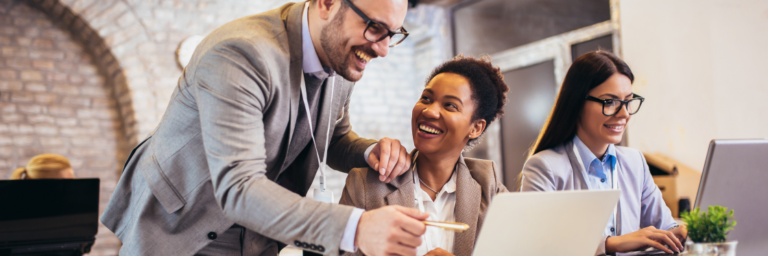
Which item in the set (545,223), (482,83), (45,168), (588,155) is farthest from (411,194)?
(45,168)

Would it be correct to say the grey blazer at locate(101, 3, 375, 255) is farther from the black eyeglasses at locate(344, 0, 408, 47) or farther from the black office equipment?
the black office equipment

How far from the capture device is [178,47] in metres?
4.44

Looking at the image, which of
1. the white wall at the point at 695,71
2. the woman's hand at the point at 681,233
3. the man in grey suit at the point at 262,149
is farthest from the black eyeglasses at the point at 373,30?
the white wall at the point at 695,71

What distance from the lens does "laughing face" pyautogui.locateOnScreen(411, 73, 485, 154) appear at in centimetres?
162

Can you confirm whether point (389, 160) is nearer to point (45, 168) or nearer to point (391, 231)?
point (391, 231)

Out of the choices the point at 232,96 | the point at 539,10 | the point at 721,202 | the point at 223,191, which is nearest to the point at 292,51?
the point at 232,96

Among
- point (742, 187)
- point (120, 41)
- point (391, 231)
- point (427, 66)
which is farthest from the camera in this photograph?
point (427, 66)

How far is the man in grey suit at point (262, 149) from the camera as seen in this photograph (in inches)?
37.9

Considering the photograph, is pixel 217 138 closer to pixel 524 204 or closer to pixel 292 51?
pixel 292 51

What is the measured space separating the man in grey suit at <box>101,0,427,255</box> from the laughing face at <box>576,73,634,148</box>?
784 mm

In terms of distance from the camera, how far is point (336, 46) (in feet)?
4.19

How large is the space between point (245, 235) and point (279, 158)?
0.22 metres

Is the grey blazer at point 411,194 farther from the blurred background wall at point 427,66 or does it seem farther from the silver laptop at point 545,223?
the blurred background wall at point 427,66

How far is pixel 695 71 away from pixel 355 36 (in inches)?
119
